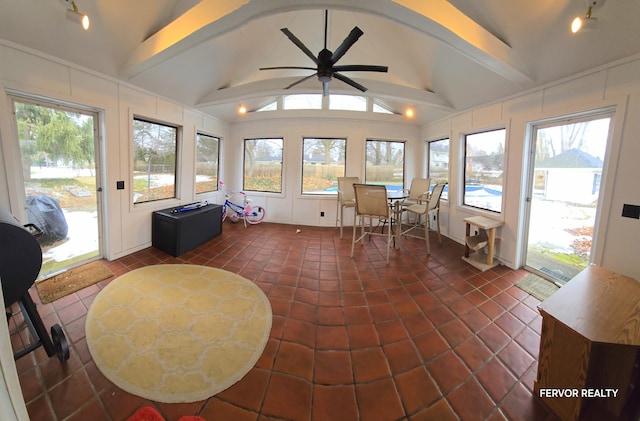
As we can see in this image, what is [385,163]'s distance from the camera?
16.2 ft

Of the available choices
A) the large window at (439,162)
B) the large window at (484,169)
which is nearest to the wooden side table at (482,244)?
the large window at (484,169)

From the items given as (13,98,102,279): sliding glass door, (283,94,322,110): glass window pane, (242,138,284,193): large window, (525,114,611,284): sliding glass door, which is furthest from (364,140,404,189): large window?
(13,98,102,279): sliding glass door

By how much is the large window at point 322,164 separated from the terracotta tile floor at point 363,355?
2.38 metres

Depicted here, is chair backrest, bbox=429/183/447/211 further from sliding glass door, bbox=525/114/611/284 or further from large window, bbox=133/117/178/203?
large window, bbox=133/117/178/203

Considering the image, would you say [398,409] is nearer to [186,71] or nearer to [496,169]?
[496,169]

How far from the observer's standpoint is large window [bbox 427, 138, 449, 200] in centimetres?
429

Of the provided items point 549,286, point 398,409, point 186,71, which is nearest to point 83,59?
point 186,71

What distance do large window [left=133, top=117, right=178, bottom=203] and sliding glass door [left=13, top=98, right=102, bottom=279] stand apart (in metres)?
0.48

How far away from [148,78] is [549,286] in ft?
18.0

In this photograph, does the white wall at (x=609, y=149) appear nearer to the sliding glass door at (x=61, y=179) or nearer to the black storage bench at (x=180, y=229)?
the black storage bench at (x=180, y=229)

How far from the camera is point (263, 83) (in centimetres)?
356

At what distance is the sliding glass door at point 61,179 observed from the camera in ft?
7.61

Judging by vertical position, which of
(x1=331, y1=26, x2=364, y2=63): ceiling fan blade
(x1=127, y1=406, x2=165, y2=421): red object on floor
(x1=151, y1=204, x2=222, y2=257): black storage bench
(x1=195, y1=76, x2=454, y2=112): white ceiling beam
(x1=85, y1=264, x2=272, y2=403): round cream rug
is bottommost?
(x1=127, y1=406, x2=165, y2=421): red object on floor

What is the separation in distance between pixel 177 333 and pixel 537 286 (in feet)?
11.8
